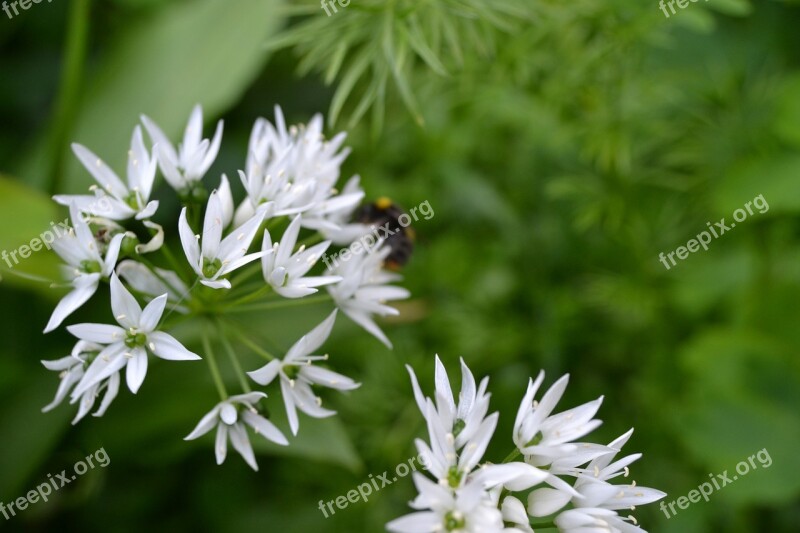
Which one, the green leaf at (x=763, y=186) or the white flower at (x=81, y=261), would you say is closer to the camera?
the white flower at (x=81, y=261)

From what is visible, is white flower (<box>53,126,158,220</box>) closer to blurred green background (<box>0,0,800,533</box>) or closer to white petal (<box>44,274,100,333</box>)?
white petal (<box>44,274,100,333</box>)

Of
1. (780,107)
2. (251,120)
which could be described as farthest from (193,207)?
(780,107)

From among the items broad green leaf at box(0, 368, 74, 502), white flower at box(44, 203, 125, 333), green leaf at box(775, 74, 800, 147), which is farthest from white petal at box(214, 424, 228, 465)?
green leaf at box(775, 74, 800, 147)

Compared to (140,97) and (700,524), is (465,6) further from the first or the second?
(700,524)

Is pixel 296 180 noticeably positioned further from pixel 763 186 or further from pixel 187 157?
pixel 763 186

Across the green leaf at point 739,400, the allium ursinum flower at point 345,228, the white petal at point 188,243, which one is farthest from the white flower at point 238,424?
the green leaf at point 739,400

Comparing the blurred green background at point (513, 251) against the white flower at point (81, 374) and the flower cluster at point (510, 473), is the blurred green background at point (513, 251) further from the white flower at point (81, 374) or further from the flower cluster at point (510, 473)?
the flower cluster at point (510, 473)

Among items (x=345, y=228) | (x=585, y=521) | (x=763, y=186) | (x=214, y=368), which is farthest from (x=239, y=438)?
(x=763, y=186)
